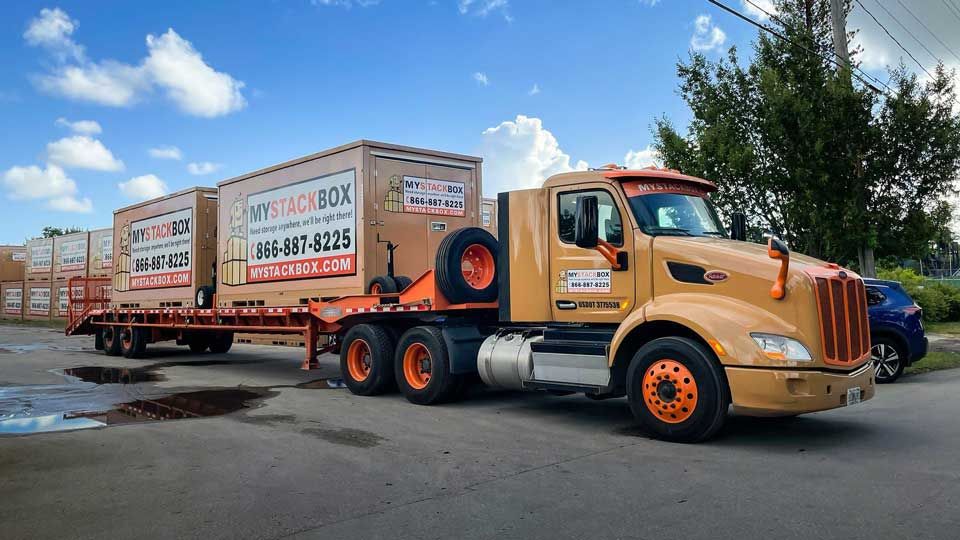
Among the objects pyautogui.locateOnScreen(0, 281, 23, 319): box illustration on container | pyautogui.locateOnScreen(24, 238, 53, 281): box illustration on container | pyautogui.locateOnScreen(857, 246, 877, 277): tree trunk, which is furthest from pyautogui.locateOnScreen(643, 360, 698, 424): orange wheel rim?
pyautogui.locateOnScreen(0, 281, 23, 319): box illustration on container

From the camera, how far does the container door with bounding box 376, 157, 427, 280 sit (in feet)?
35.8

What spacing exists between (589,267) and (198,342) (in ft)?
46.5

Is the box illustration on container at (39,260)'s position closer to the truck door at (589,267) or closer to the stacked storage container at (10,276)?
the stacked storage container at (10,276)

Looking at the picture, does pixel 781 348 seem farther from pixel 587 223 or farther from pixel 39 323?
pixel 39 323

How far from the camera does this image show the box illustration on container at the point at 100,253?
3173cm

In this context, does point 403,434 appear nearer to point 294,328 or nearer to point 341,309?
point 341,309

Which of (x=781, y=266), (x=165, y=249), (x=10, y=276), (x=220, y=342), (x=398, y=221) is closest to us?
(x=781, y=266)

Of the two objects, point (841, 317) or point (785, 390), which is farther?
point (841, 317)

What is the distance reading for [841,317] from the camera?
6.71 meters

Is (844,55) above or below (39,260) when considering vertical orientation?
above

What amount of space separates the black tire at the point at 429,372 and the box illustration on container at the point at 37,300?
34.5m

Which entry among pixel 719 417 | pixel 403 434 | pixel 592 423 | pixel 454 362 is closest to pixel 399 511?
pixel 403 434

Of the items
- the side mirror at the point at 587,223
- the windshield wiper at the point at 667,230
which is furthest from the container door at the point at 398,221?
the windshield wiper at the point at 667,230

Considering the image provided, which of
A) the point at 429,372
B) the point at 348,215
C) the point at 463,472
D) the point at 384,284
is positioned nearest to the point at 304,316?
the point at 348,215
